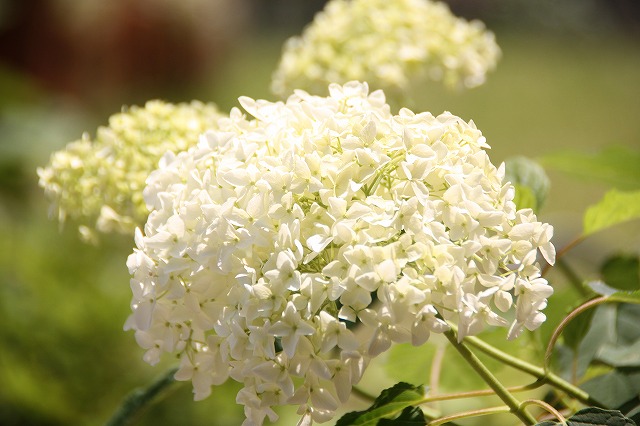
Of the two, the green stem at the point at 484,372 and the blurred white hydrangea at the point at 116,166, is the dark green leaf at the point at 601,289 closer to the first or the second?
the green stem at the point at 484,372

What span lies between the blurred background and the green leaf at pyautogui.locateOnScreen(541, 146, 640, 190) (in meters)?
0.04

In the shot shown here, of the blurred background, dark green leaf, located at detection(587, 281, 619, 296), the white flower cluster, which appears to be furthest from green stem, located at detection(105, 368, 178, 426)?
dark green leaf, located at detection(587, 281, 619, 296)

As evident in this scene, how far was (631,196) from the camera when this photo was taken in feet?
2.27

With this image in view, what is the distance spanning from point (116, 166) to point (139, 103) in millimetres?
4577

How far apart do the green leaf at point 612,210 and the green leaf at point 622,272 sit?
0.07m

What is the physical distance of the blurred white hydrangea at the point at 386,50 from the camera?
906mm

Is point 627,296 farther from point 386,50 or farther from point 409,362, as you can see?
point 386,50

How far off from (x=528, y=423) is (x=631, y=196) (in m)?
0.26

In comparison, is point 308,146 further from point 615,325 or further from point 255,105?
point 615,325

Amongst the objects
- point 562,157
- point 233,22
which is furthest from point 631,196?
point 233,22

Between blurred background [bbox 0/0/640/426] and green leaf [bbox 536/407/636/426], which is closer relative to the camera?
green leaf [bbox 536/407/636/426]

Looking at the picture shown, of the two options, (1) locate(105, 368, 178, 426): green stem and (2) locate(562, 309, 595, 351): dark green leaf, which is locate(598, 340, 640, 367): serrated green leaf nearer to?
(2) locate(562, 309, 595, 351): dark green leaf

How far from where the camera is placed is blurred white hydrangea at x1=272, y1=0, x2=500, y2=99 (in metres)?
0.91

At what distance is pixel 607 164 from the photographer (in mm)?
825
